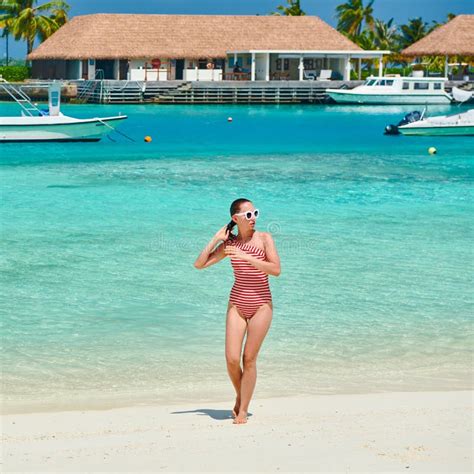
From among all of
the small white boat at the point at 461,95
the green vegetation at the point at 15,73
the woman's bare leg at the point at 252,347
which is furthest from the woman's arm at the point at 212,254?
the green vegetation at the point at 15,73

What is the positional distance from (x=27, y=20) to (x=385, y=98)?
2909 cm

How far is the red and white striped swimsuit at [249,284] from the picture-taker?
6555mm

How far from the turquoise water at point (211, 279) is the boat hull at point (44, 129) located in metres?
2.70

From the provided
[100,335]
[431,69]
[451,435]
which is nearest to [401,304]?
[100,335]

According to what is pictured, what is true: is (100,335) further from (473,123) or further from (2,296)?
(473,123)

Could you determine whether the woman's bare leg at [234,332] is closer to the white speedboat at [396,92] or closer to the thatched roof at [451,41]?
the white speedboat at [396,92]

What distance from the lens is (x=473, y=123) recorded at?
40219 millimetres

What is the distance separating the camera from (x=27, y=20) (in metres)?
80.2

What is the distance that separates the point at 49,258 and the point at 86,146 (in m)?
20.8

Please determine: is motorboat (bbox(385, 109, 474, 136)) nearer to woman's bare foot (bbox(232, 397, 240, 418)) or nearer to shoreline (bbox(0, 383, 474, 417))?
shoreline (bbox(0, 383, 474, 417))

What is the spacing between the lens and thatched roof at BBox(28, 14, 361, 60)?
73250 millimetres

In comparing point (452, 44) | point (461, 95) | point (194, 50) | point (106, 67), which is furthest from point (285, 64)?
point (461, 95)

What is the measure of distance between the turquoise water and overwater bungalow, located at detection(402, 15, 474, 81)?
44.9 metres

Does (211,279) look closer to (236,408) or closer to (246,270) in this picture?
(236,408)
